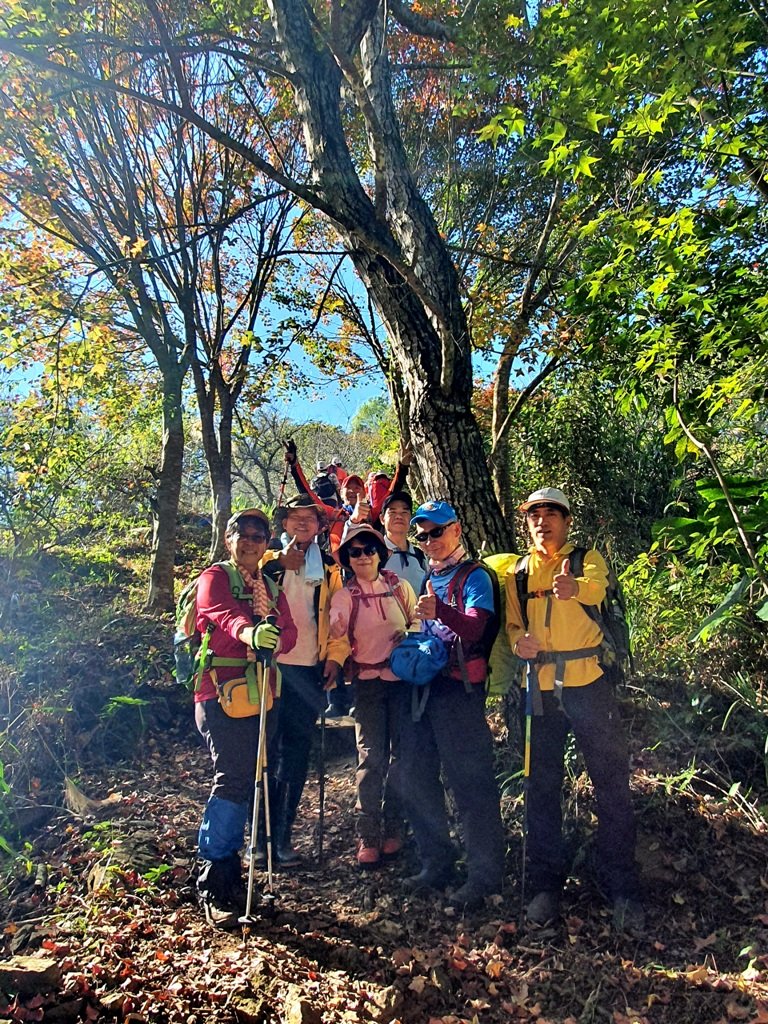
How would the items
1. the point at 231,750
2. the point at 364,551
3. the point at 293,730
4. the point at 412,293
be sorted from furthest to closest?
the point at 412,293 < the point at 293,730 < the point at 364,551 < the point at 231,750

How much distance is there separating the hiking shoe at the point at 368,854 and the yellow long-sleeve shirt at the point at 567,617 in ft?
5.37

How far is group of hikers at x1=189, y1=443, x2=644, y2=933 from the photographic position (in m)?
3.72

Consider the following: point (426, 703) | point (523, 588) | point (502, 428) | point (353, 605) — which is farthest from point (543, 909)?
point (502, 428)

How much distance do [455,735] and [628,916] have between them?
4.44ft

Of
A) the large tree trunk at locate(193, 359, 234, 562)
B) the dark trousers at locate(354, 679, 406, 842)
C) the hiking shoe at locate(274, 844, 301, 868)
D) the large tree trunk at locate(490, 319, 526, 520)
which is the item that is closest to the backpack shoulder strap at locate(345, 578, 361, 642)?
the dark trousers at locate(354, 679, 406, 842)

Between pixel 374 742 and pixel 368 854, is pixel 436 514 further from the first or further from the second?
pixel 368 854

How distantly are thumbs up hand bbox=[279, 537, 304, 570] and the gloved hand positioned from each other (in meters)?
1.01

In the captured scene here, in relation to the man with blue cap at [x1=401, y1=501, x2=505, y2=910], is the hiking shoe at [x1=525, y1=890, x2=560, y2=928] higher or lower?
lower

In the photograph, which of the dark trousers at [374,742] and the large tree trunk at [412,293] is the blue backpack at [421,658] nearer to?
the dark trousers at [374,742]

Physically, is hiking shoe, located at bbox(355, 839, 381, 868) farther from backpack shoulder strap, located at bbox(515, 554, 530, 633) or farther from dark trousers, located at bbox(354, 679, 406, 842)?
backpack shoulder strap, located at bbox(515, 554, 530, 633)

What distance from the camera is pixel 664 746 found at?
4.63 meters

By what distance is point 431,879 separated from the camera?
402 centimetres

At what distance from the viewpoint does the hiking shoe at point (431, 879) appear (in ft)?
13.2

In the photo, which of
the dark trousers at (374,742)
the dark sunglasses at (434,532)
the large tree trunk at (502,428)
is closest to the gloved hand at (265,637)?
the dark trousers at (374,742)
